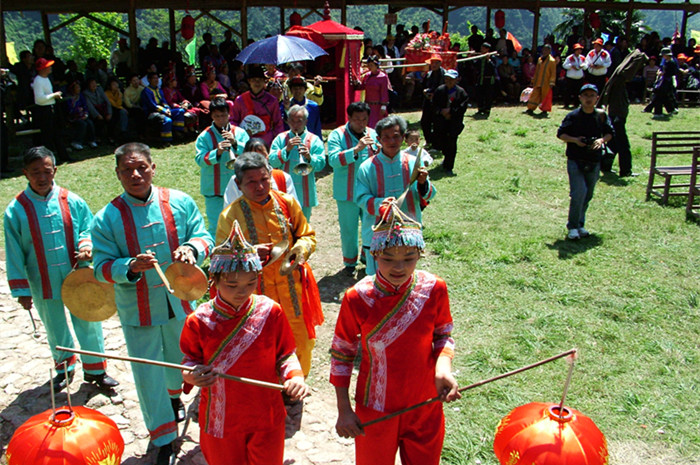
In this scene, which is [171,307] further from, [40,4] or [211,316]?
[40,4]

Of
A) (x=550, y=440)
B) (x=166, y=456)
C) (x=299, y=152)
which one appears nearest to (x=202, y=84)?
(x=299, y=152)

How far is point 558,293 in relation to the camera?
6.99m

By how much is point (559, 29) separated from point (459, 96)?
103ft

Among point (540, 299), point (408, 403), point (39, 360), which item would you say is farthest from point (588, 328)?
point (39, 360)

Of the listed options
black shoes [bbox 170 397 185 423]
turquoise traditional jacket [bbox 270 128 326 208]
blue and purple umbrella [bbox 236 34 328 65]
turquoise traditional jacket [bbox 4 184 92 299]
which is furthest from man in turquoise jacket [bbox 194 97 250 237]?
→ blue and purple umbrella [bbox 236 34 328 65]

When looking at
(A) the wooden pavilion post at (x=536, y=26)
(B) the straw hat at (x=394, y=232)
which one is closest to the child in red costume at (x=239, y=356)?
(B) the straw hat at (x=394, y=232)

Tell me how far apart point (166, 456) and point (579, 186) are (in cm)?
625

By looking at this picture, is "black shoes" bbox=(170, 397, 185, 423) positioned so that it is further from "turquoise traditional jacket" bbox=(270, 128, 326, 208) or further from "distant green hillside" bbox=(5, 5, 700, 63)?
Answer: "distant green hillside" bbox=(5, 5, 700, 63)

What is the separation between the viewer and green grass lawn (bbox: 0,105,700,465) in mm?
4871

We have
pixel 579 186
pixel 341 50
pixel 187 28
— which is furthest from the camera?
pixel 187 28

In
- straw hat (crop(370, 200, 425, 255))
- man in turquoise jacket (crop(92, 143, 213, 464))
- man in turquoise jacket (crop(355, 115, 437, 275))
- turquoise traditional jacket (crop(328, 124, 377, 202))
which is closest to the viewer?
straw hat (crop(370, 200, 425, 255))

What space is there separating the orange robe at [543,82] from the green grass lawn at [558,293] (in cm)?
494

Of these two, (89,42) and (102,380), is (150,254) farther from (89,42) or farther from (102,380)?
(89,42)

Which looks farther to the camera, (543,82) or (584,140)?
(543,82)
